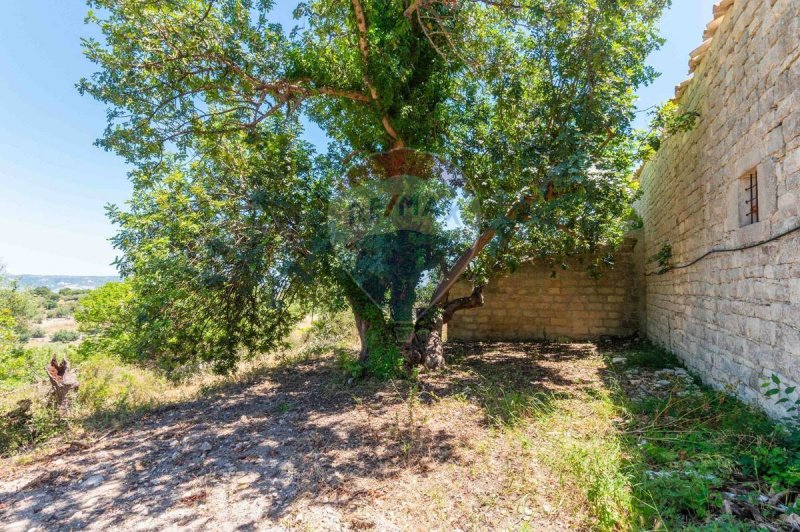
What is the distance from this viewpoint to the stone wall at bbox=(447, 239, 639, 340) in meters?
8.48

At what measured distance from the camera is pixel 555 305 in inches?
346

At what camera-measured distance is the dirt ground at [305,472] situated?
2.44 metres

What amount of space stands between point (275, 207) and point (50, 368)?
3.56 metres

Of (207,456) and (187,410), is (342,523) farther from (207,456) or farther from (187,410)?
(187,410)

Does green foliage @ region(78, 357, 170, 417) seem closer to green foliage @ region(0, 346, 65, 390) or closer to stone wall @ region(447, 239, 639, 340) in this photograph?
green foliage @ region(0, 346, 65, 390)

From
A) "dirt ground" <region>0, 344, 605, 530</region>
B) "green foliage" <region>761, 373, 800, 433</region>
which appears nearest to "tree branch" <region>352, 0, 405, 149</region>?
"dirt ground" <region>0, 344, 605, 530</region>

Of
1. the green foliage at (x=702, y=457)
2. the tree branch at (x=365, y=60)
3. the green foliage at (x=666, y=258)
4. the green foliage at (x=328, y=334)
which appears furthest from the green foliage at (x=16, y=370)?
the green foliage at (x=666, y=258)

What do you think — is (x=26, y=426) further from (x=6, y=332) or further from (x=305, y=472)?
(x=305, y=472)

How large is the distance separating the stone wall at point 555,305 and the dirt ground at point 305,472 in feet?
12.4

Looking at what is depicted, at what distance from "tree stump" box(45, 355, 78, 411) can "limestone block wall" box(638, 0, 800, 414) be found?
736cm

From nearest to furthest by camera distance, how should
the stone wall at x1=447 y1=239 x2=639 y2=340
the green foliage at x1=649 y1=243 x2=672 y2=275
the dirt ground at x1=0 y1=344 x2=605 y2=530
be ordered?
the dirt ground at x1=0 y1=344 x2=605 y2=530 < the green foliage at x1=649 y1=243 x2=672 y2=275 < the stone wall at x1=447 y1=239 x2=639 y2=340

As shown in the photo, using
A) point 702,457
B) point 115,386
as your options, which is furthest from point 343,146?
point 702,457

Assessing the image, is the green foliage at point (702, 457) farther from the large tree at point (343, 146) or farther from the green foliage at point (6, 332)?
the green foliage at point (6, 332)

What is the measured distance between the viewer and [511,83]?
5.56 m
